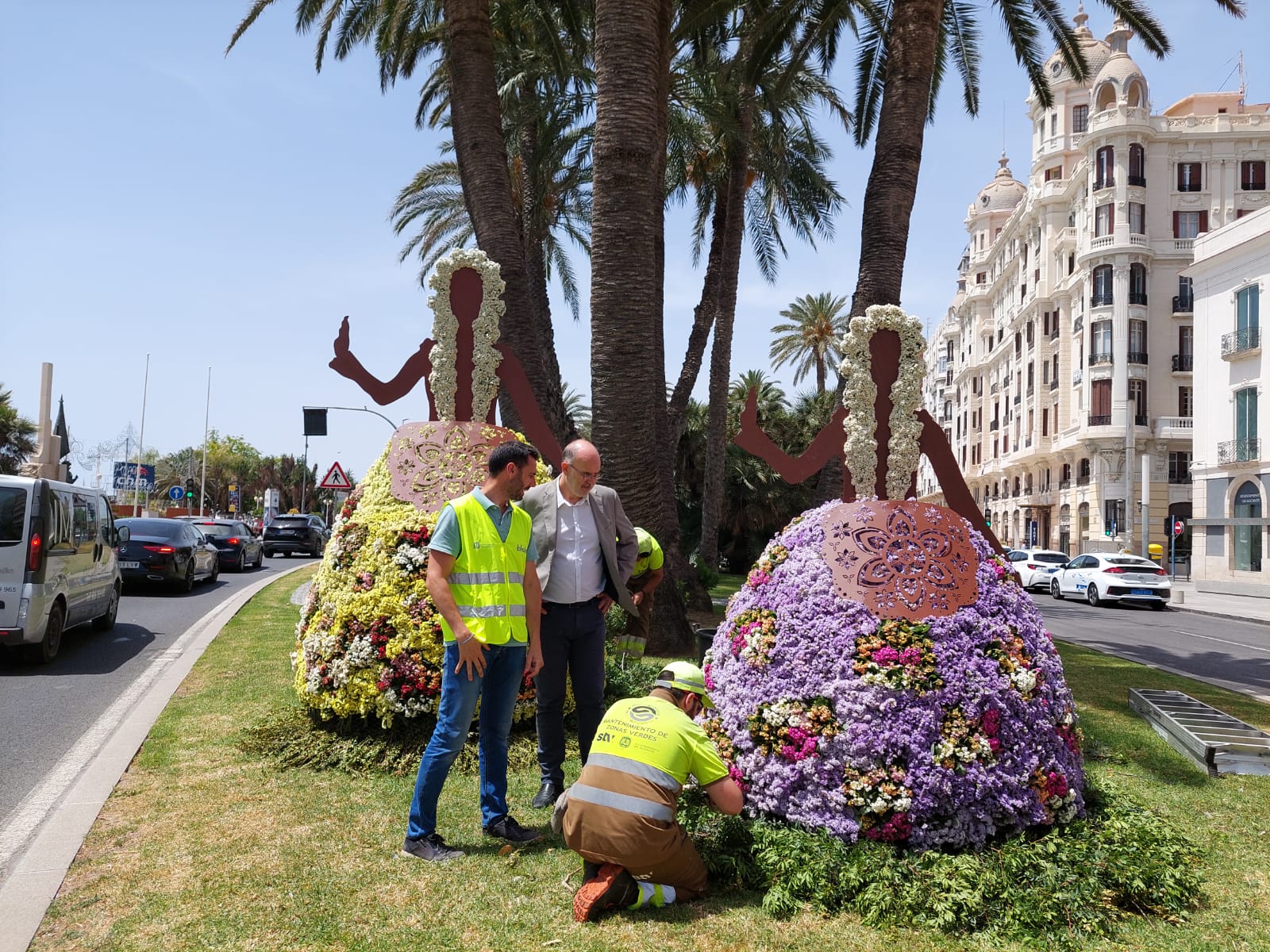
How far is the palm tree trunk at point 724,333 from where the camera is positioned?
19141 millimetres

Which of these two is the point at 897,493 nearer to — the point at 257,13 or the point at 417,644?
Result: the point at 417,644

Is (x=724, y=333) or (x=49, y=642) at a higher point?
(x=724, y=333)

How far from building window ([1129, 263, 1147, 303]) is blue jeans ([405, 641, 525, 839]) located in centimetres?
4987

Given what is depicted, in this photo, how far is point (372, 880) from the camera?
4031 mm

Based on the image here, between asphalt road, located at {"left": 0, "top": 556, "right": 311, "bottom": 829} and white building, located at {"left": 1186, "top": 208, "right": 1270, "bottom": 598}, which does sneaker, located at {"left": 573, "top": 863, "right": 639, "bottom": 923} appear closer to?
asphalt road, located at {"left": 0, "top": 556, "right": 311, "bottom": 829}

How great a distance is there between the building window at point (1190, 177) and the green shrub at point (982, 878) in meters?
51.6

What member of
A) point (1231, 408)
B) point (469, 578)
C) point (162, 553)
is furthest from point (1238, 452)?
point (469, 578)

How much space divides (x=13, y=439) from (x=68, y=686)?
43.8m

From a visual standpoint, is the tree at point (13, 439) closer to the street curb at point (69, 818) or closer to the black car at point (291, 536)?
the black car at point (291, 536)

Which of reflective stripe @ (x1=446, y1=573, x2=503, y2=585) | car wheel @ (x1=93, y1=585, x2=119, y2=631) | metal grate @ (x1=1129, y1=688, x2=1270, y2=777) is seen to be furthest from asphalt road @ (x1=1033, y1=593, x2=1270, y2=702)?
car wheel @ (x1=93, y1=585, x2=119, y2=631)

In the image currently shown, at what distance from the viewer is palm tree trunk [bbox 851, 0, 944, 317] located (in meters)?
9.68

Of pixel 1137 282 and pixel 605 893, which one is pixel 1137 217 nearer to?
pixel 1137 282

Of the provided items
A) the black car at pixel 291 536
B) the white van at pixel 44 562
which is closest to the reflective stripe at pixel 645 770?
the white van at pixel 44 562

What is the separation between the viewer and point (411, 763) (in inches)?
226
